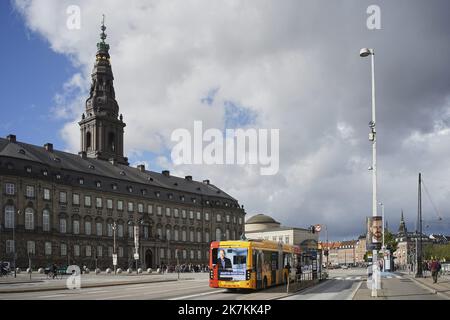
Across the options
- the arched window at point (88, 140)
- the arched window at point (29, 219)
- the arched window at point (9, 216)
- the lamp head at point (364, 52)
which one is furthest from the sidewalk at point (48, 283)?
the arched window at point (88, 140)

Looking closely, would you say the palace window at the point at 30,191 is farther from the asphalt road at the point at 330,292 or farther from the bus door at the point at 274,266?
the bus door at the point at 274,266

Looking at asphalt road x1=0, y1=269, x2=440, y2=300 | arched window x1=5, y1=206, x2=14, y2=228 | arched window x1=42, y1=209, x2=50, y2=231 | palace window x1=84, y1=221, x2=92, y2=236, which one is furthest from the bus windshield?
palace window x1=84, y1=221, x2=92, y2=236

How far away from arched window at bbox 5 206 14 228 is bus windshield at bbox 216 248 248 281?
57616 millimetres

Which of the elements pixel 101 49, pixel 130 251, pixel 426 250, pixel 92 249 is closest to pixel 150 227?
pixel 130 251

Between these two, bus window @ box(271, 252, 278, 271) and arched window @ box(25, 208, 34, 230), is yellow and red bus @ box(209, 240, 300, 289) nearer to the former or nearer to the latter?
bus window @ box(271, 252, 278, 271)

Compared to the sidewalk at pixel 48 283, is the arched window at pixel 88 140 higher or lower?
higher

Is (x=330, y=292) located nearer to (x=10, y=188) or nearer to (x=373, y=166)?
(x=373, y=166)

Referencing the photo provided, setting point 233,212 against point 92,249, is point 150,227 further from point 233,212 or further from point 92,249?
point 233,212

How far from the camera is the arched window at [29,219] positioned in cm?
8100

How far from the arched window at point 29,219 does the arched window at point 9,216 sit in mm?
2514

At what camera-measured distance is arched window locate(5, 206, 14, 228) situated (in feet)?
257
